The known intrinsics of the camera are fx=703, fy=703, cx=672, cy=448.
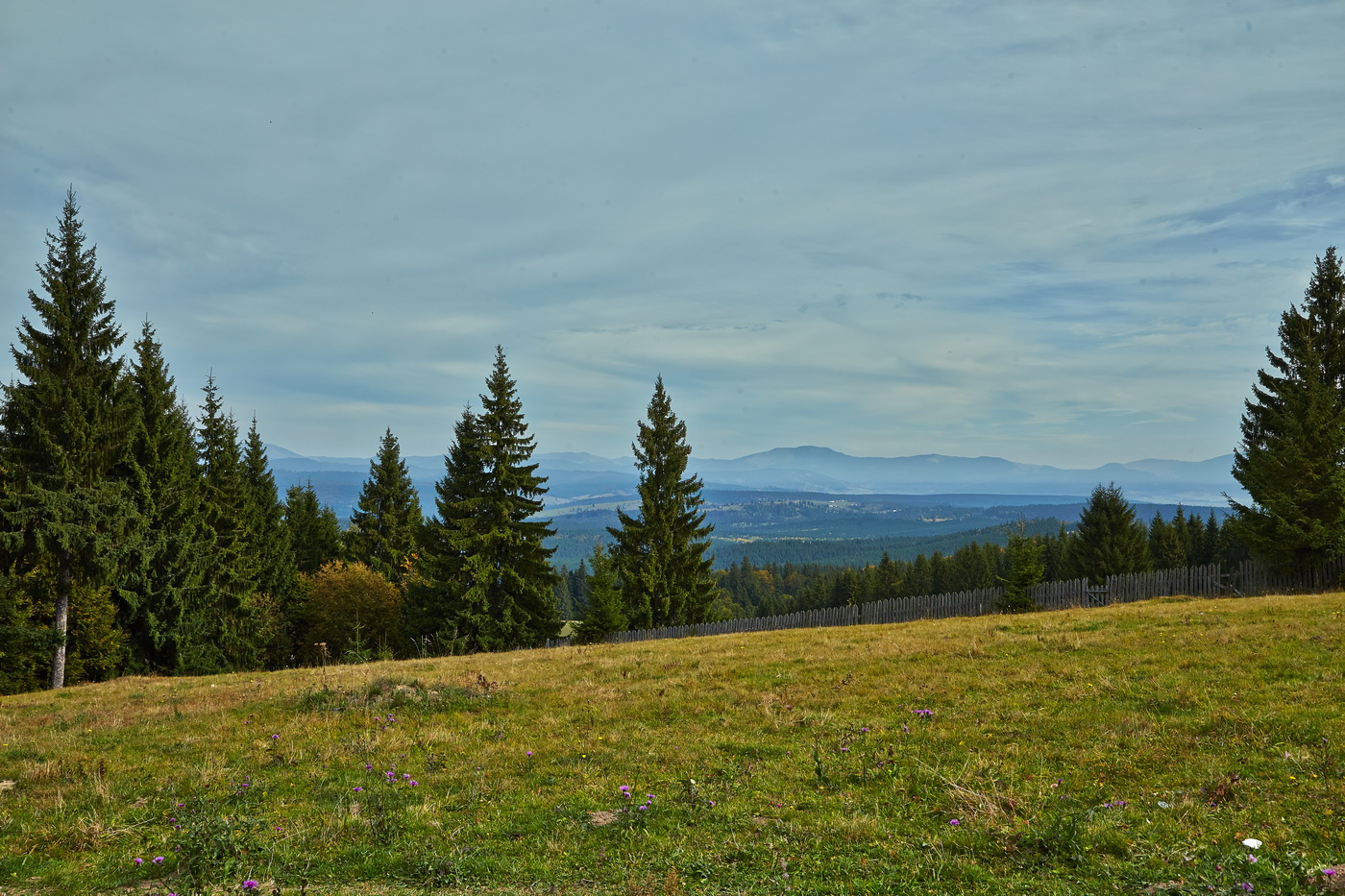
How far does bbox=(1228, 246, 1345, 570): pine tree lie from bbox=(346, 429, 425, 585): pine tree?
4772 cm

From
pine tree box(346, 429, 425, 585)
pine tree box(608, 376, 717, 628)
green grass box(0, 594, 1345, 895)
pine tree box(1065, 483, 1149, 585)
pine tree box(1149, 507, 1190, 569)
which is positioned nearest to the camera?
green grass box(0, 594, 1345, 895)

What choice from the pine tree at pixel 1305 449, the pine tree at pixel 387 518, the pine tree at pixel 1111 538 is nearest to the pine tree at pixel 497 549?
the pine tree at pixel 387 518

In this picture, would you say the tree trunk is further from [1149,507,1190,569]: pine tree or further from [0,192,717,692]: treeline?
[1149,507,1190,569]: pine tree

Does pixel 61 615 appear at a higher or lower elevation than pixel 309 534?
lower

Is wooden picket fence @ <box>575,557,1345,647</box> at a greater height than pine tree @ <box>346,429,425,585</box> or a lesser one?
lesser

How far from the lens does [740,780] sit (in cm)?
764

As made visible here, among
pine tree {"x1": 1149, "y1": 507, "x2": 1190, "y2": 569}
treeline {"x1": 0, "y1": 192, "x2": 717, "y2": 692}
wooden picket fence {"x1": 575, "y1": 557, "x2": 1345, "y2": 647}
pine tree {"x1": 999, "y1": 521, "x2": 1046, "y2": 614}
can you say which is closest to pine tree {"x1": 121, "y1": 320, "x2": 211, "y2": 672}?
treeline {"x1": 0, "y1": 192, "x2": 717, "y2": 692}

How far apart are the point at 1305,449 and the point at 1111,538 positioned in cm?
3105

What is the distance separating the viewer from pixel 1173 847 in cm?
525

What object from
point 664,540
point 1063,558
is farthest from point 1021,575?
point 1063,558

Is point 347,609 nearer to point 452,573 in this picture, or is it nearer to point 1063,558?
point 452,573

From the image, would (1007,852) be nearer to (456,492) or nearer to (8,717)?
(8,717)

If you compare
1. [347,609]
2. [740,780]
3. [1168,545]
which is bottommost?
[347,609]

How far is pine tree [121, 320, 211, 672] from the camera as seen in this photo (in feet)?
99.4
